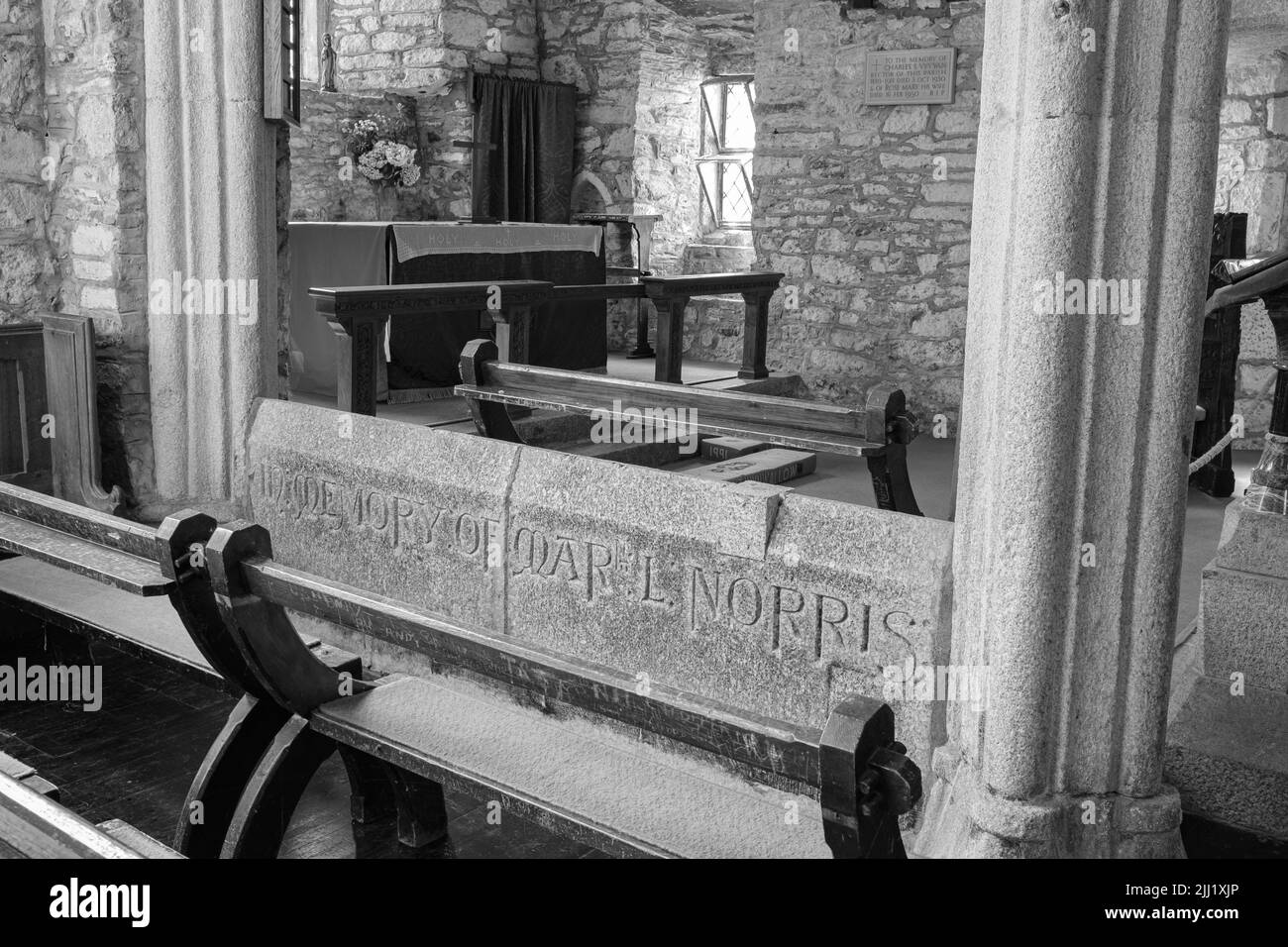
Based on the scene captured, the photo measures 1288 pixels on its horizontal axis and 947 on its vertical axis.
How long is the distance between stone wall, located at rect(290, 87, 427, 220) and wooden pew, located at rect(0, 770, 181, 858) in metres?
7.45

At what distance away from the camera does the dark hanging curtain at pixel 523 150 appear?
9117mm

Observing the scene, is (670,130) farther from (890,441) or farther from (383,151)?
(890,441)

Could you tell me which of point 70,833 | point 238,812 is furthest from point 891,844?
point 238,812

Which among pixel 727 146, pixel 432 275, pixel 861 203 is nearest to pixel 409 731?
pixel 432 275

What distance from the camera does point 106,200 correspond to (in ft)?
13.3

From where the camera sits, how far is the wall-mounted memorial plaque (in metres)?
6.81

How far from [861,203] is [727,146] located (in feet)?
8.48

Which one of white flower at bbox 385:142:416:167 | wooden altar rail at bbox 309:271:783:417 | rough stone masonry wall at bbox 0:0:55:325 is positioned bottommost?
wooden altar rail at bbox 309:271:783:417

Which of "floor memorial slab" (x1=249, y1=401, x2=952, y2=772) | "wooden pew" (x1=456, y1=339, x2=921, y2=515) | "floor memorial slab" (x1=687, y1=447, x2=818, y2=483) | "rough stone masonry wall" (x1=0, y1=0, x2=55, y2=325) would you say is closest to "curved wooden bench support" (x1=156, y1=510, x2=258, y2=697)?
"floor memorial slab" (x1=249, y1=401, x2=952, y2=772)

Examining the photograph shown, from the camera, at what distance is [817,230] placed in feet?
24.5

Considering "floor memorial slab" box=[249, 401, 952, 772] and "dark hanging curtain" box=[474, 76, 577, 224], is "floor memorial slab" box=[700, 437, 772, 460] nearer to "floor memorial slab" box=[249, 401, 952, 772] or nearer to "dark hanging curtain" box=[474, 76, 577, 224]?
"floor memorial slab" box=[249, 401, 952, 772]

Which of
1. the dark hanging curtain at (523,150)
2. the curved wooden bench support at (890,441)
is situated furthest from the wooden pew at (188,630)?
the dark hanging curtain at (523,150)

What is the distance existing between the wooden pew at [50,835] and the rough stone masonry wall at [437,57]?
8174 millimetres

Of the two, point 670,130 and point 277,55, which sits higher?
point 670,130
